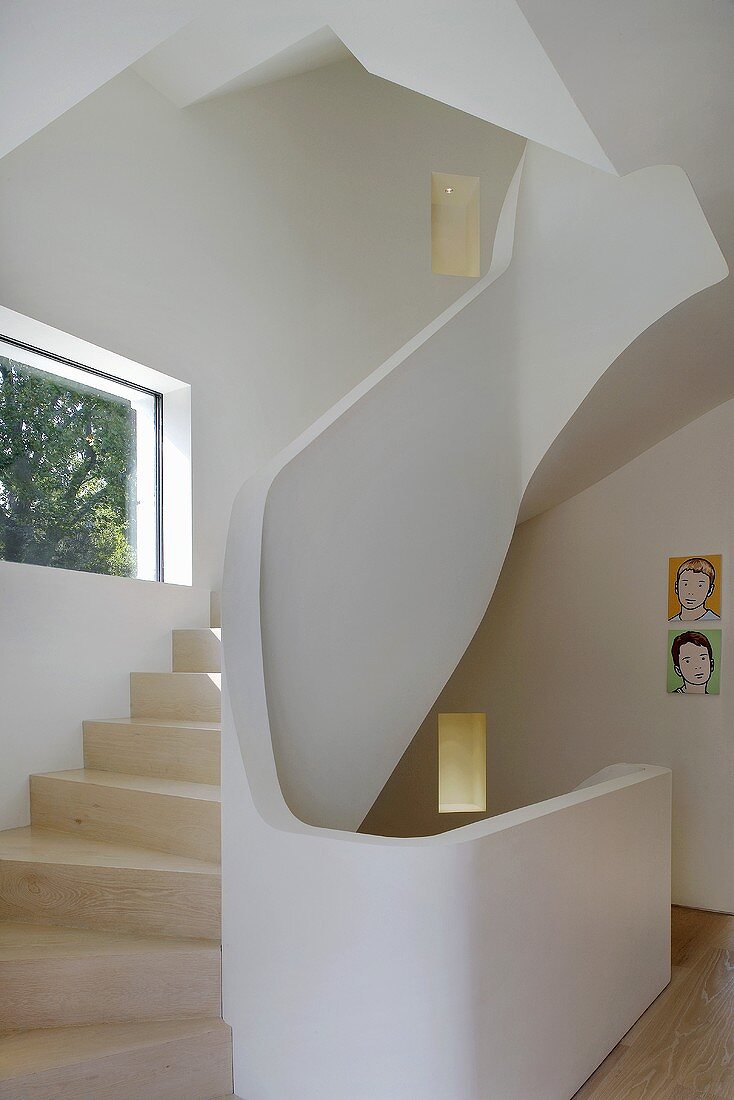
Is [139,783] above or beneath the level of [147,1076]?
above

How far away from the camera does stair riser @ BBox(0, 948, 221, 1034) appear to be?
2340 mm

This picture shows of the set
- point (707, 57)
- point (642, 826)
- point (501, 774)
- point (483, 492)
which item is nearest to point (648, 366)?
point (483, 492)

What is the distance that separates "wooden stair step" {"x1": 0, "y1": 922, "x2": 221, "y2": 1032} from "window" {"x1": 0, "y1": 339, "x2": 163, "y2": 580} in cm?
181

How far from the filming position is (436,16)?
2.04 meters

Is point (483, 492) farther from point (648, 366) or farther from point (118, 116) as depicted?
point (118, 116)

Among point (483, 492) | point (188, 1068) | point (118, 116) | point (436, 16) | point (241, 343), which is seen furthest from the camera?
point (241, 343)

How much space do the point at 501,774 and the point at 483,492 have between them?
7.40 feet

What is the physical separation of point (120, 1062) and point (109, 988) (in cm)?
23

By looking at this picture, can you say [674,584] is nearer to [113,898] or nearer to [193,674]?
[193,674]

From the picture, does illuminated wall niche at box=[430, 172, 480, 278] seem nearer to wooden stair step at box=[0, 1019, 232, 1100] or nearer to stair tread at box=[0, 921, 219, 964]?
stair tread at box=[0, 921, 219, 964]

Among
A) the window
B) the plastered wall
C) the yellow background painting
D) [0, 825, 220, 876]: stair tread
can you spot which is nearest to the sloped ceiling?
the window

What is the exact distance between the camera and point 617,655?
481 cm

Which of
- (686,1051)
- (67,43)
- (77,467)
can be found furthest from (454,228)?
(686,1051)

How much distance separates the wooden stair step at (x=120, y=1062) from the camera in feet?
6.85
